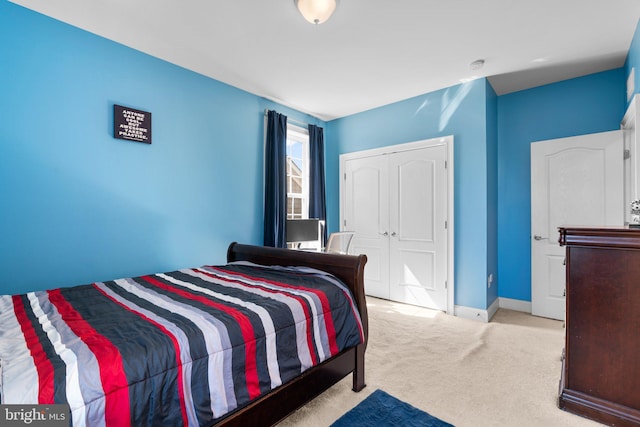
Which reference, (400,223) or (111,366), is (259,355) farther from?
(400,223)

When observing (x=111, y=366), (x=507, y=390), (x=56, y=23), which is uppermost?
(x=56, y=23)

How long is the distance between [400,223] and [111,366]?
3.59m

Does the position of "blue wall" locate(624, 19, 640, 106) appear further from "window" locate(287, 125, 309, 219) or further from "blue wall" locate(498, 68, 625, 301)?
"window" locate(287, 125, 309, 219)

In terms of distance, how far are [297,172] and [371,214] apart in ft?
4.24

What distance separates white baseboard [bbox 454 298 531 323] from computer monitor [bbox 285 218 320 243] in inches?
79.1

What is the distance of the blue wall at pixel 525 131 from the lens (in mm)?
3293

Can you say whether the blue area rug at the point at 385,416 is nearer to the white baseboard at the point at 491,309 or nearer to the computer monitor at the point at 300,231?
the white baseboard at the point at 491,309

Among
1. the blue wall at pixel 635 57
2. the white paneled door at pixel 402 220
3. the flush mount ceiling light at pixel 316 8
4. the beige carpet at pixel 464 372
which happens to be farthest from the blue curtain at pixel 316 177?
the blue wall at pixel 635 57

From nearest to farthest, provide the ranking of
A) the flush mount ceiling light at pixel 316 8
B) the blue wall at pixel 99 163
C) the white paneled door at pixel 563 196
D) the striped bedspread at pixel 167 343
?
the striped bedspread at pixel 167 343 < the flush mount ceiling light at pixel 316 8 < the blue wall at pixel 99 163 < the white paneled door at pixel 563 196

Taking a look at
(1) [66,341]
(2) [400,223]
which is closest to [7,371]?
(1) [66,341]

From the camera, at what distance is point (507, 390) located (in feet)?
6.69

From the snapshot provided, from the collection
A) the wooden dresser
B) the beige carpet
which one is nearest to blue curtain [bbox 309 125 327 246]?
the beige carpet

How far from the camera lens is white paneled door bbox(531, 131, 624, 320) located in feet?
10.3

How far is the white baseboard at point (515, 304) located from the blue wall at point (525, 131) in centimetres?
5
